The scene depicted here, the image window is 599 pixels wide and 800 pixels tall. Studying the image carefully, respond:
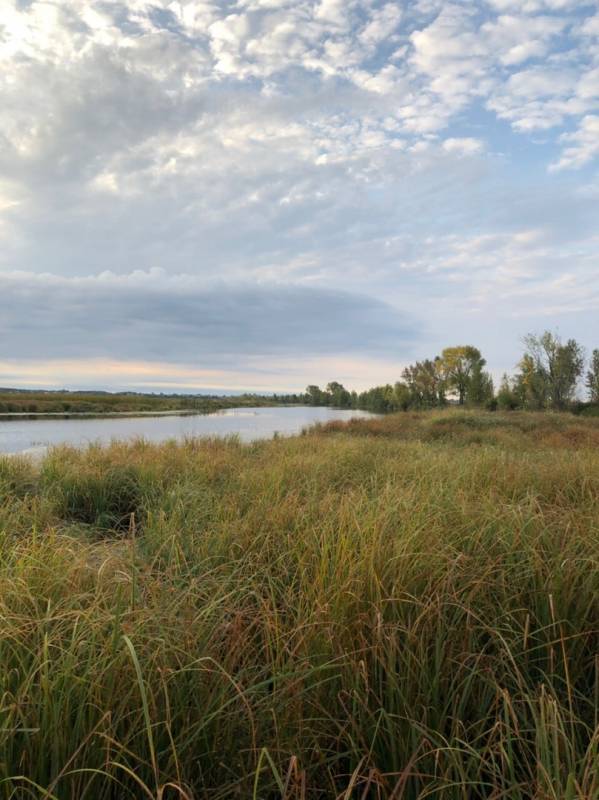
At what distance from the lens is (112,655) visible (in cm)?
145

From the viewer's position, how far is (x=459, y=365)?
164ft

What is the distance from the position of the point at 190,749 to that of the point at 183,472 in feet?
16.3

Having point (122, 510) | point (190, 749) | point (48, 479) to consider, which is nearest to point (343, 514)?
point (190, 749)

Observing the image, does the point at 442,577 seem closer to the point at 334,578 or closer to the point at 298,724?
the point at 334,578

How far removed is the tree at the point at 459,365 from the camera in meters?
48.8

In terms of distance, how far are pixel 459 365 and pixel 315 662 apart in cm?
5188

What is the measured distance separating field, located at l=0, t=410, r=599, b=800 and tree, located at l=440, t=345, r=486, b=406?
48.1 metres

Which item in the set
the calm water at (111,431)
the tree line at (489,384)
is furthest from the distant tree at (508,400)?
the calm water at (111,431)

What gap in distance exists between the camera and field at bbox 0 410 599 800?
1.21 m

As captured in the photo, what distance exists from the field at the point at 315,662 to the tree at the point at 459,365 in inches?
1893

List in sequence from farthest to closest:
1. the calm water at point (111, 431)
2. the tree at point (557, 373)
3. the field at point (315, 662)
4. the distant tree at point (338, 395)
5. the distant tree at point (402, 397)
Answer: the distant tree at point (338, 395) < the distant tree at point (402, 397) < the tree at point (557, 373) < the calm water at point (111, 431) < the field at point (315, 662)

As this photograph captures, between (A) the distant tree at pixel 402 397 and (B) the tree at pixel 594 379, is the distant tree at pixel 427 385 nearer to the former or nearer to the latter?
(A) the distant tree at pixel 402 397

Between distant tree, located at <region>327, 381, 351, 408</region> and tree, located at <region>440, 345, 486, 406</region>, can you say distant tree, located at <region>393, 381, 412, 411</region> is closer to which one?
tree, located at <region>440, 345, 486, 406</region>

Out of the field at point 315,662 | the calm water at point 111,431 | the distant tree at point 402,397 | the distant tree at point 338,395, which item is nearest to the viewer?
the field at point 315,662
